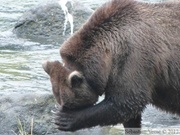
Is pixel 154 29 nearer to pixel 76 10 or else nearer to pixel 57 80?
pixel 57 80

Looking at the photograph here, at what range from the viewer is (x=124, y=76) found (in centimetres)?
689

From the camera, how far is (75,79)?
22.3ft

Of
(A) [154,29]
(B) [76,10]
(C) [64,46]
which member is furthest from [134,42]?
(B) [76,10]

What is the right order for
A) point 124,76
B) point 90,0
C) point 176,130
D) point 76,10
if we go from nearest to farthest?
point 124,76
point 176,130
point 76,10
point 90,0

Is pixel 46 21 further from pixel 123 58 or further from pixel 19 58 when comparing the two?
pixel 123 58

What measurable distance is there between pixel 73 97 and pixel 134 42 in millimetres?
815

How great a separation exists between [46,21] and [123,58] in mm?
8253

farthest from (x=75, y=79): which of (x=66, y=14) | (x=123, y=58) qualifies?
(x=66, y=14)

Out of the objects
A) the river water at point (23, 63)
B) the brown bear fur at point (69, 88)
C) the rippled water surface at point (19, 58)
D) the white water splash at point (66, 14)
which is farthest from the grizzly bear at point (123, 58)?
the white water splash at point (66, 14)

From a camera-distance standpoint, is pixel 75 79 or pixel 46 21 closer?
pixel 75 79

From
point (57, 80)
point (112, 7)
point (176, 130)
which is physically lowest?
point (176, 130)

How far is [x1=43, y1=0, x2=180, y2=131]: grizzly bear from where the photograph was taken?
22.7 ft

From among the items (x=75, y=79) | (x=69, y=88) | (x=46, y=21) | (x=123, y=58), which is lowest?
(x=46, y=21)

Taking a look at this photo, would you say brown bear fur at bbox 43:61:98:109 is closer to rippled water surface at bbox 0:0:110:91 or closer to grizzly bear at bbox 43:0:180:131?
grizzly bear at bbox 43:0:180:131
